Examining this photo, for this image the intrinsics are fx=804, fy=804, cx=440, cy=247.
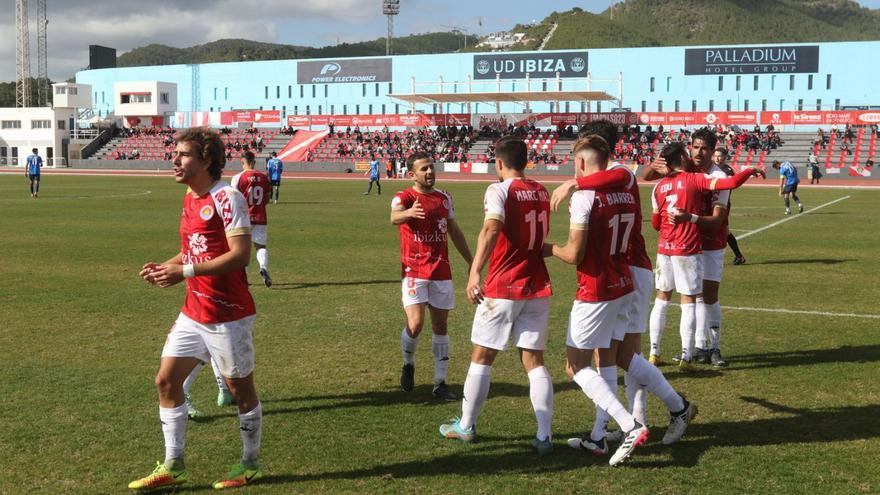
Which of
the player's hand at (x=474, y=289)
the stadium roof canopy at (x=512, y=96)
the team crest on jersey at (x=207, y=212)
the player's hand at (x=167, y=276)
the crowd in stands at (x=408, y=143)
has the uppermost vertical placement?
the stadium roof canopy at (x=512, y=96)

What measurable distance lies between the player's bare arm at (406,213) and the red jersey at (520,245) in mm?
1458

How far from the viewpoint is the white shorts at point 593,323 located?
576 cm

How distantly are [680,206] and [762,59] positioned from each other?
85.9m

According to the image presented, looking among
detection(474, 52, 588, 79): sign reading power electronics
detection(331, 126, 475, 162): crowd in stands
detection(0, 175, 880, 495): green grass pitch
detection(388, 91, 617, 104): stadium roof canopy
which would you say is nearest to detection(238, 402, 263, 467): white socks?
detection(0, 175, 880, 495): green grass pitch

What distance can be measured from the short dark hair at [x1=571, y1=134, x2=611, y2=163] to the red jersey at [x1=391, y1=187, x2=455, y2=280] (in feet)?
6.45

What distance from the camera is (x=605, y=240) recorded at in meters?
5.77

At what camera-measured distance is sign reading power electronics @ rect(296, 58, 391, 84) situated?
102688 millimetres

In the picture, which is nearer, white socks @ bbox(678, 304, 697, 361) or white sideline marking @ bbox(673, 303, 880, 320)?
white socks @ bbox(678, 304, 697, 361)

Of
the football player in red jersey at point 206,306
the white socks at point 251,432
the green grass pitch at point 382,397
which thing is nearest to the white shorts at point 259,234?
the green grass pitch at point 382,397

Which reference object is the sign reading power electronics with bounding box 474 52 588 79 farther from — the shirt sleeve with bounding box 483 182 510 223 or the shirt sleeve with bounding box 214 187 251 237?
the shirt sleeve with bounding box 214 187 251 237

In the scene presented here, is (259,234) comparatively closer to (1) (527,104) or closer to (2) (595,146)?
(2) (595,146)

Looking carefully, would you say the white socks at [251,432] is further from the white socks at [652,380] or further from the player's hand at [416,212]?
the white socks at [652,380]

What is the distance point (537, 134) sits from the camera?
239ft

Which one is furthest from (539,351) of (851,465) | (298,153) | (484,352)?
(298,153)
